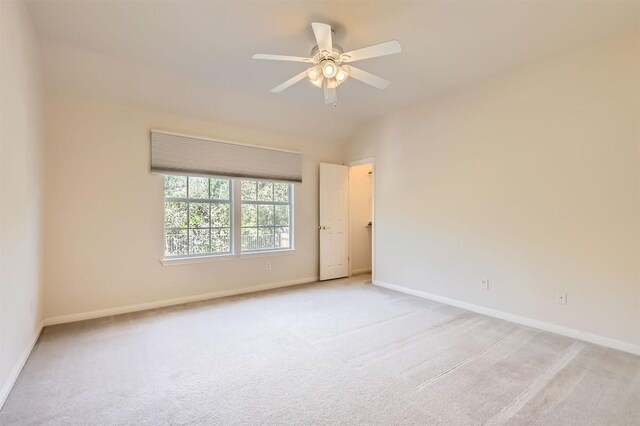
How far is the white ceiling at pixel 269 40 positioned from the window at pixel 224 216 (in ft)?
3.47

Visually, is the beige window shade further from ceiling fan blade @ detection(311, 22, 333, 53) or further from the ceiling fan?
ceiling fan blade @ detection(311, 22, 333, 53)

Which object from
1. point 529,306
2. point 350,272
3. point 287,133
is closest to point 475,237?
point 529,306

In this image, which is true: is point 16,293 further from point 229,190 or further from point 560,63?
point 560,63

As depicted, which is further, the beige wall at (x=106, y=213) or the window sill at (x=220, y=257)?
the window sill at (x=220, y=257)

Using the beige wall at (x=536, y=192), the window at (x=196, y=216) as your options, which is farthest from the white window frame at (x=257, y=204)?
the beige wall at (x=536, y=192)

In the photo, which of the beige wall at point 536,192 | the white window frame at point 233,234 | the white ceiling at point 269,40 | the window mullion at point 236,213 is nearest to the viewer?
the white ceiling at point 269,40

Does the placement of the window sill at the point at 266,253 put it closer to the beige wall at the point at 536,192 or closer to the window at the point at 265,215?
the window at the point at 265,215

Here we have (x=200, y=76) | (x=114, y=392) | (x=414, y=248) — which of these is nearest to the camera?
(x=114, y=392)

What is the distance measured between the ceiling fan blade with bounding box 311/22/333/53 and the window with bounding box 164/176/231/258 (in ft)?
8.79

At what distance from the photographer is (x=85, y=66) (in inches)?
122

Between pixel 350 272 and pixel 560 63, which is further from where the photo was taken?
pixel 350 272

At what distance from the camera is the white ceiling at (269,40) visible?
235cm

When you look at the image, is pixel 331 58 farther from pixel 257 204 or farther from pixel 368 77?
pixel 257 204

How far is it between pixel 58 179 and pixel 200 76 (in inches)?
73.9
